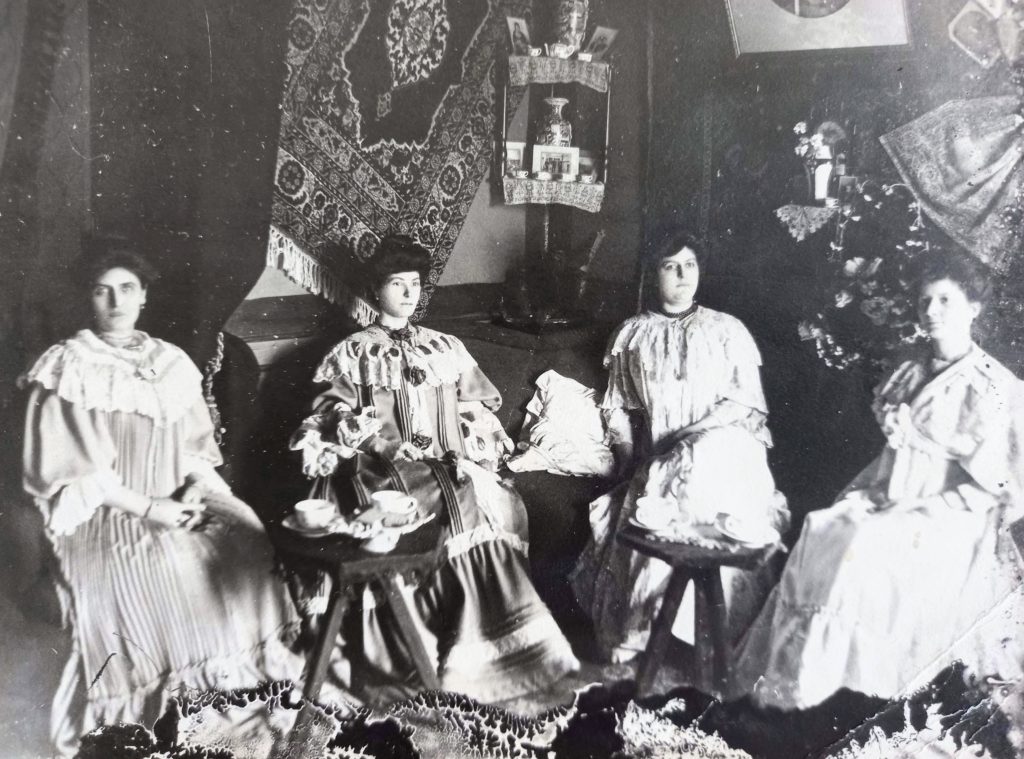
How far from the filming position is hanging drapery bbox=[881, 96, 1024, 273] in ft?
5.44

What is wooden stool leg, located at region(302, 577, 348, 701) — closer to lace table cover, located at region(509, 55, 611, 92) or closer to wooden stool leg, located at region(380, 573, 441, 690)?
wooden stool leg, located at region(380, 573, 441, 690)

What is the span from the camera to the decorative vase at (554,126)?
184 cm

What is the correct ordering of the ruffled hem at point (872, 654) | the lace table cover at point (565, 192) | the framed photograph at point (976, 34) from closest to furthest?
the framed photograph at point (976, 34) → the ruffled hem at point (872, 654) → the lace table cover at point (565, 192)

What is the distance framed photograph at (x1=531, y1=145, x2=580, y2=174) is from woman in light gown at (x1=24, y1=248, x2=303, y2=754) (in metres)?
0.95

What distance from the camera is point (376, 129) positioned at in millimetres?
1838

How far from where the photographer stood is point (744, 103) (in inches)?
68.4

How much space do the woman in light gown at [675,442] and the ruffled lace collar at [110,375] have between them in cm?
106

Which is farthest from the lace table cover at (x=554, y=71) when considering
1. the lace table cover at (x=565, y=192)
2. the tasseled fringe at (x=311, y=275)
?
the tasseled fringe at (x=311, y=275)

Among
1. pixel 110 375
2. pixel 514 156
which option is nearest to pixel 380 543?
pixel 110 375

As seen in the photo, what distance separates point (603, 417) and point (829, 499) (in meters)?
0.55

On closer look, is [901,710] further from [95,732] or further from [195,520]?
[95,732]

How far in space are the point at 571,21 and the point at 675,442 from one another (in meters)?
1.03

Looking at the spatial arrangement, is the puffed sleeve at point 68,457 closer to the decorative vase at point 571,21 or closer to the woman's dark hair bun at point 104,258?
the woman's dark hair bun at point 104,258

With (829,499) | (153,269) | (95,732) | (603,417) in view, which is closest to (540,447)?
(603,417)
